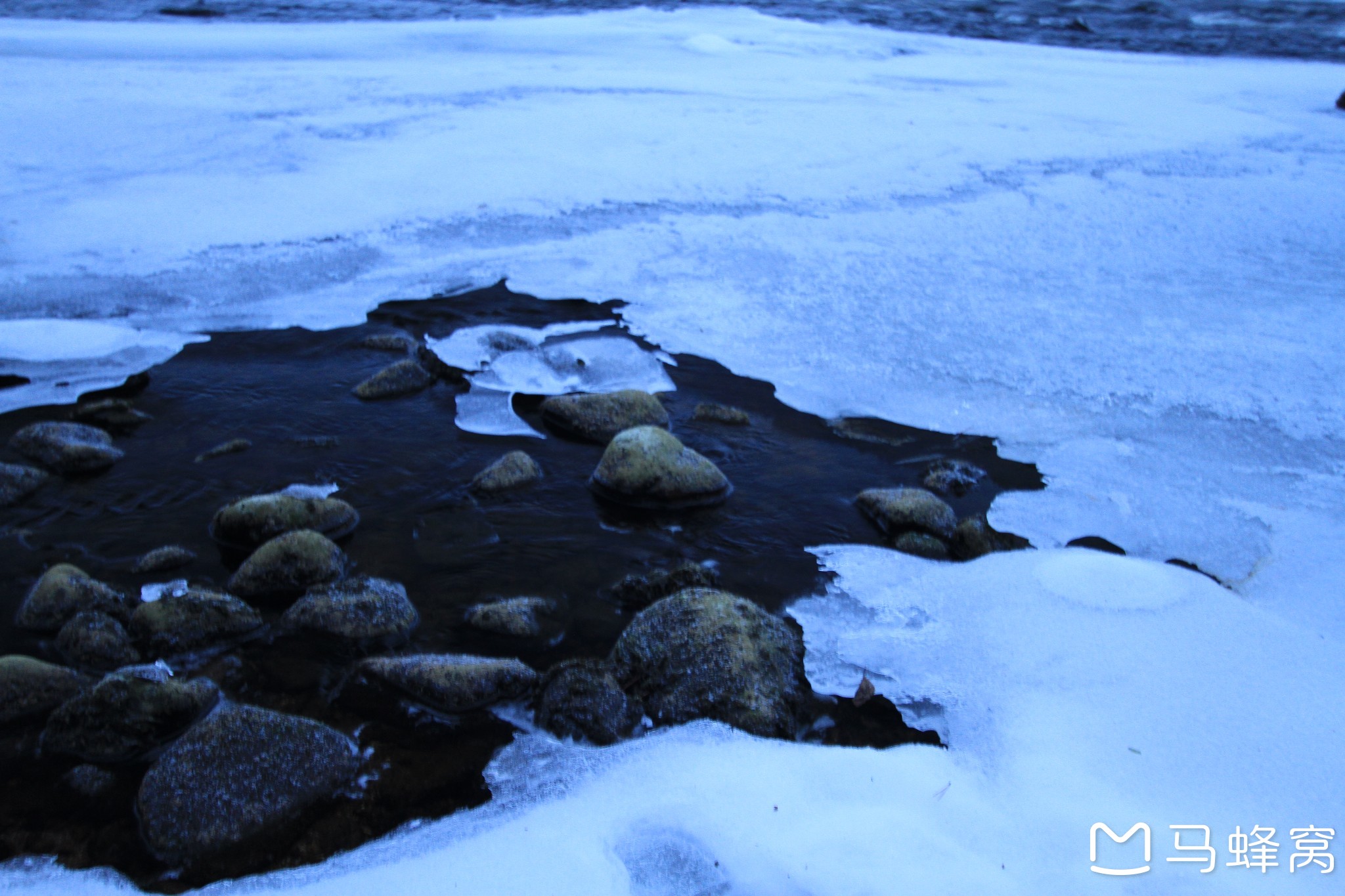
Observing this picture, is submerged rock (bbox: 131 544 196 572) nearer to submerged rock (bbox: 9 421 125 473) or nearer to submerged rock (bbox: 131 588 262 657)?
submerged rock (bbox: 131 588 262 657)

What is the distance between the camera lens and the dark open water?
11.4 metres

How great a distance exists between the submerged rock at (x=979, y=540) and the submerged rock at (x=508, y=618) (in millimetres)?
1191

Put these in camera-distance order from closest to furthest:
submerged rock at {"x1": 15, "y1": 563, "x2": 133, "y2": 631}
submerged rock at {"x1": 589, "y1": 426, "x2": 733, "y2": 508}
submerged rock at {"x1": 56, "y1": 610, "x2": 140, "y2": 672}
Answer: submerged rock at {"x1": 56, "y1": 610, "x2": 140, "y2": 672}, submerged rock at {"x1": 15, "y1": 563, "x2": 133, "y2": 631}, submerged rock at {"x1": 589, "y1": 426, "x2": 733, "y2": 508}

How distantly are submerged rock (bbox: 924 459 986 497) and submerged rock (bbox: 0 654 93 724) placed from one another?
239 centimetres

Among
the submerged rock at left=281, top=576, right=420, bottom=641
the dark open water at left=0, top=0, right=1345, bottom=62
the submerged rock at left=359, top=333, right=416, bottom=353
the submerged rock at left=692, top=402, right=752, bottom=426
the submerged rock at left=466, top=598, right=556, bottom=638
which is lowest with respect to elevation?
the submerged rock at left=466, top=598, right=556, bottom=638

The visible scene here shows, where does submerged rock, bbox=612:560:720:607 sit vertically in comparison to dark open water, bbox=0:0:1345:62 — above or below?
below

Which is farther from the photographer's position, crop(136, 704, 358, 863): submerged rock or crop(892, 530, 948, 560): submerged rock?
crop(892, 530, 948, 560): submerged rock

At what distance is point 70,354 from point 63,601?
5.76ft

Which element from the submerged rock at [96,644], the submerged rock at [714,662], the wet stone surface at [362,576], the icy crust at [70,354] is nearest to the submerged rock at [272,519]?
the wet stone surface at [362,576]

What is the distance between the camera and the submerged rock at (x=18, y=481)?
297cm

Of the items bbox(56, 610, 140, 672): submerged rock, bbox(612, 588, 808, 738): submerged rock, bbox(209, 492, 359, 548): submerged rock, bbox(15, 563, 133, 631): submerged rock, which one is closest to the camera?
bbox(612, 588, 808, 738): submerged rock

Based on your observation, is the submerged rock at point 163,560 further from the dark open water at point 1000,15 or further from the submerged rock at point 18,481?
the dark open water at point 1000,15

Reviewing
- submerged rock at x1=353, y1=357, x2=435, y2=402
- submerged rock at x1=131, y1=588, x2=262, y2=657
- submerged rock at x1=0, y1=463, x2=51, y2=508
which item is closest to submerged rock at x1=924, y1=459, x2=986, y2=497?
submerged rock at x1=353, y1=357, x2=435, y2=402

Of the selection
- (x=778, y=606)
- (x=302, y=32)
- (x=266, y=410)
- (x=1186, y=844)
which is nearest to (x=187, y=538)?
(x=266, y=410)
